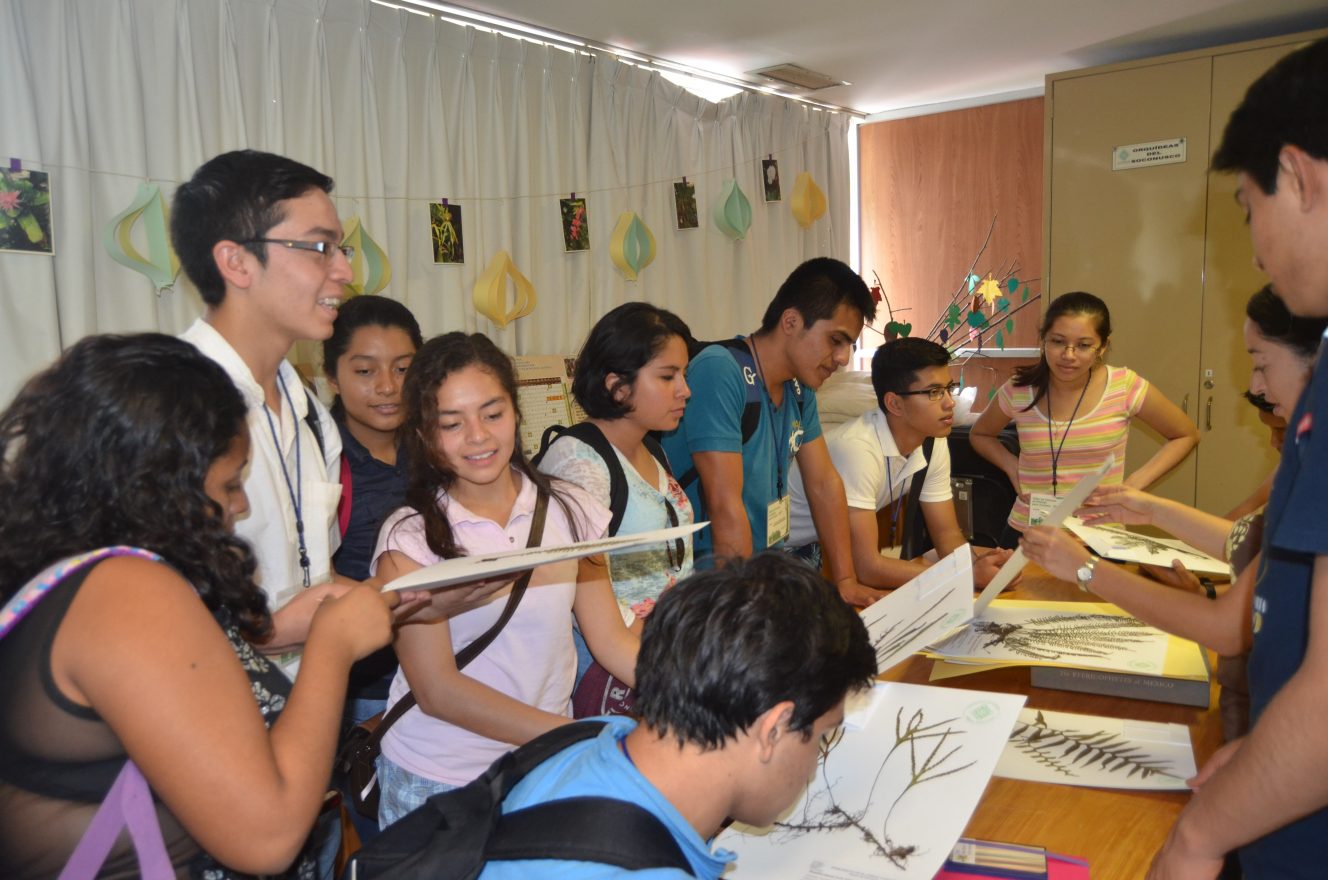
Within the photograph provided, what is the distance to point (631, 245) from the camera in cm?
387

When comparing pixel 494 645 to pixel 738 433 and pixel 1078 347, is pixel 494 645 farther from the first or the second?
pixel 1078 347

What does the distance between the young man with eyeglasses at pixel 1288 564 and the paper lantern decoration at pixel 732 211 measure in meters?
3.51

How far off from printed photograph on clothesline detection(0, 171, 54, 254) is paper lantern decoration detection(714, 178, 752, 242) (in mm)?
2804

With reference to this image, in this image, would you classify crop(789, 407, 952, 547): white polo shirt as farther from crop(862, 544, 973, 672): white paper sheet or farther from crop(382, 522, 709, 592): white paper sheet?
crop(382, 522, 709, 592): white paper sheet

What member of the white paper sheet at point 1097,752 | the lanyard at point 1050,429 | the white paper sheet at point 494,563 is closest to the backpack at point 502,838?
the white paper sheet at point 494,563

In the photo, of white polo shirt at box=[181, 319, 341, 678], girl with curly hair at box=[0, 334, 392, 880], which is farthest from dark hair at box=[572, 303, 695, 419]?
girl with curly hair at box=[0, 334, 392, 880]

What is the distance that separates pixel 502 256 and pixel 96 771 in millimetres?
2737

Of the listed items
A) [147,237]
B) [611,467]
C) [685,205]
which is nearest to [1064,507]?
[611,467]

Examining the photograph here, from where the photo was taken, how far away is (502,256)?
336 cm

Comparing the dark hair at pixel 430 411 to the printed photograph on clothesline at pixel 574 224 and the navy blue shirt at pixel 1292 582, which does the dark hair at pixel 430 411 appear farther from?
the printed photograph on clothesline at pixel 574 224

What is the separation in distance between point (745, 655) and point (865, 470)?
168 centimetres

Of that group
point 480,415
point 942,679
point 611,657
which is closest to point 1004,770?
point 942,679

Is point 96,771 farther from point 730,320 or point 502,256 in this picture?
point 730,320

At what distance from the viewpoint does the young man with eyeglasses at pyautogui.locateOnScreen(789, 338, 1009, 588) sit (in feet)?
8.18
